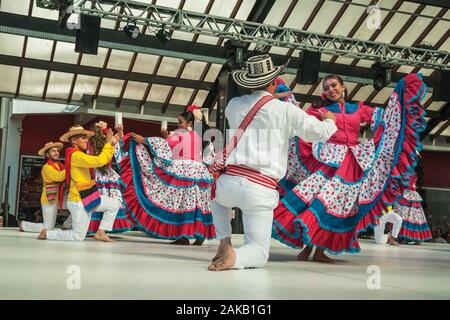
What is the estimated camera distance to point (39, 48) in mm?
13812

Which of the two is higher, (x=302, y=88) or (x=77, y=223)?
(x=302, y=88)

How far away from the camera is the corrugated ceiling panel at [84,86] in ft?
49.6

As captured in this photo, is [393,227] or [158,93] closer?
[393,227]

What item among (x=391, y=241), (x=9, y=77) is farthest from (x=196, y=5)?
(x=391, y=241)

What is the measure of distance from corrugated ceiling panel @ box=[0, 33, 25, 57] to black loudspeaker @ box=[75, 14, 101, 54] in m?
3.71

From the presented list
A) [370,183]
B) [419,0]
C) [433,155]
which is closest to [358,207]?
[370,183]

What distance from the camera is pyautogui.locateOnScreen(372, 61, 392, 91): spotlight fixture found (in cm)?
1285

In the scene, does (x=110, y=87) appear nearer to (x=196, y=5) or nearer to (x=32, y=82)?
(x=32, y=82)

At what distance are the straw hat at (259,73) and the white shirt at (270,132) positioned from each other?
0.34ft

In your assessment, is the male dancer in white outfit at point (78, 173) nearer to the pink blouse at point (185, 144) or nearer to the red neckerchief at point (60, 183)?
the pink blouse at point (185, 144)

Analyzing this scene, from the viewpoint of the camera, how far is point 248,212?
3395 mm

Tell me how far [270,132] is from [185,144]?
2918mm

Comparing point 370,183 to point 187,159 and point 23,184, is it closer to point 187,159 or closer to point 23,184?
point 187,159

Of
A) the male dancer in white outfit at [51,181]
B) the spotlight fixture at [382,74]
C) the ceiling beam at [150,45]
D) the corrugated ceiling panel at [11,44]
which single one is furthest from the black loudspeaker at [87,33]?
the spotlight fixture at [382,74]
